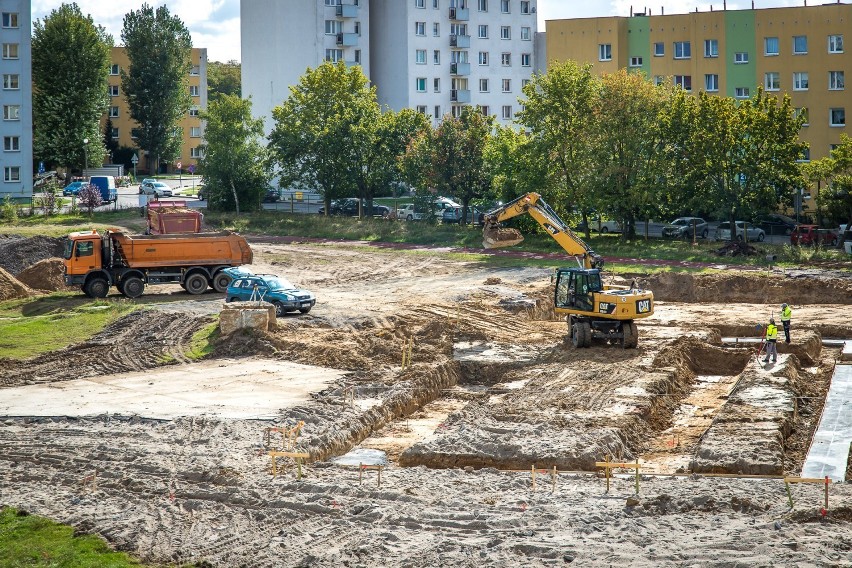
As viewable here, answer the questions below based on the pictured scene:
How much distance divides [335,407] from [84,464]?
22.0 feet

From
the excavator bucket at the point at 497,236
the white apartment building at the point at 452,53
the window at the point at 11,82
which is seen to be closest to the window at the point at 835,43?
the white apartment building at the point at 452,53

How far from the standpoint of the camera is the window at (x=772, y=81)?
71750mm

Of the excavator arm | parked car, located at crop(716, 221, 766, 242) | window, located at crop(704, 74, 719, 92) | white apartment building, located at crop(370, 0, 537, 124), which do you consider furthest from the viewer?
white apartment building, located at crop(370, 0, 537, 124)

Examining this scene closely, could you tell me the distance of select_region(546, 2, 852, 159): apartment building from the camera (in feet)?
229

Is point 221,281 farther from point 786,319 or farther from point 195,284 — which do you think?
point 786,319


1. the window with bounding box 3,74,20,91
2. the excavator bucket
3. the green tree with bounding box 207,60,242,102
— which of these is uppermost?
the green tree with bounding box 207,60,242,102

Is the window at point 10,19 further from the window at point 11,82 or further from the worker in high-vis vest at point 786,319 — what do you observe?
the worker in high-vis vest at point 786,319

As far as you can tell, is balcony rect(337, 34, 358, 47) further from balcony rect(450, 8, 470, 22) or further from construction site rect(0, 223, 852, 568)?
construction site rect(0, 223, 852, 568)

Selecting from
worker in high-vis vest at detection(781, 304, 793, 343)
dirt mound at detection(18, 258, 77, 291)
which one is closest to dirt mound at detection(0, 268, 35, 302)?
dirt mound at detection(18, 258, 77, 291)

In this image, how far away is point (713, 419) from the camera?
2870cm

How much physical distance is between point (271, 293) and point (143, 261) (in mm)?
6526

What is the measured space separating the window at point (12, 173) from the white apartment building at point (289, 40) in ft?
54.6

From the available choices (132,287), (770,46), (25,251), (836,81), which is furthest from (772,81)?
(25,251)

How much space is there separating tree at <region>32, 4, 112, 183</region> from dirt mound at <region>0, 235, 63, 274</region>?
3761 centimetres
